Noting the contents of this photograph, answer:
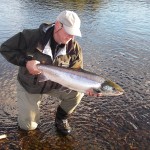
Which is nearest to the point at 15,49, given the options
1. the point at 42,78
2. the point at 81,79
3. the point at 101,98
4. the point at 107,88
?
the point at 42,78

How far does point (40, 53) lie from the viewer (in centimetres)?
512

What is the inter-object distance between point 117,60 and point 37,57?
5596mm

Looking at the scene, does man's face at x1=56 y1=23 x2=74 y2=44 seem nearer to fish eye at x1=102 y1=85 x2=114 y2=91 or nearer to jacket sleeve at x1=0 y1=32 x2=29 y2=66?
jacket sleeve at x1=0 y1=32 x2=29 y2=66

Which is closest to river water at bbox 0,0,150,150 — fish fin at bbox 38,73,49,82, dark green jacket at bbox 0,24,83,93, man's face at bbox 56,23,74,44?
dark green jacket at bbox 0,24,83,93

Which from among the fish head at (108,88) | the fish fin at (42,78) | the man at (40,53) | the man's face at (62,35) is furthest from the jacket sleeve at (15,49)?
the fish head at (108,88)

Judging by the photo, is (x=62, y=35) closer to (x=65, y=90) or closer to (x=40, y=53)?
(x=40, y=53)

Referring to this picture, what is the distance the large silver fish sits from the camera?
15.2ft

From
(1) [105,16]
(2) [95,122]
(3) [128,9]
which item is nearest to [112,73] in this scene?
(2) [95,122]

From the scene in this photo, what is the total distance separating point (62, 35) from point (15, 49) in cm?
88

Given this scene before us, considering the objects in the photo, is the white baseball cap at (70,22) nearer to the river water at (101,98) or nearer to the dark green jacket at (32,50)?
the dark green jacket at (32,50)

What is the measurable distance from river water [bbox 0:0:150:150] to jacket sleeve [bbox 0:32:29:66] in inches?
66.7

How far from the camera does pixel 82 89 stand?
4738mm

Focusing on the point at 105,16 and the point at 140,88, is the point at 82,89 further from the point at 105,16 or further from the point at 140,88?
the point at 105,16

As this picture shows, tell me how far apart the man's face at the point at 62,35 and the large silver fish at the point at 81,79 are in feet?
1.75
